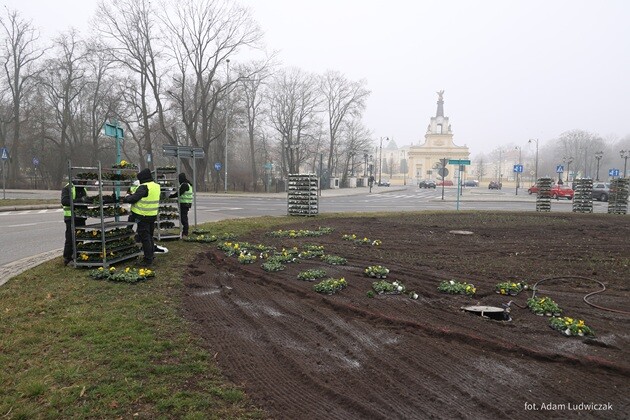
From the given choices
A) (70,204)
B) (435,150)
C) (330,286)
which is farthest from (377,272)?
(435,150)

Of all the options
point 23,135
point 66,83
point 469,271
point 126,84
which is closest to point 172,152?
point 469,271

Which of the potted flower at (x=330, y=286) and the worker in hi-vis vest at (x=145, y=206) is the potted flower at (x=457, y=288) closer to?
the potted flower at (x=330, y=286)

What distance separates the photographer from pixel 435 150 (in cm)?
10631

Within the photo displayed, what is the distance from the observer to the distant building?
104375 millimetres

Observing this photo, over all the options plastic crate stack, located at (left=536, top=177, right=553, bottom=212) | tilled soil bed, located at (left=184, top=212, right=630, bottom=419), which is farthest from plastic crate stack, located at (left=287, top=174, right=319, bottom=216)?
plastic crate stack, located at (left=536, top=177, right=553, bottom=212)

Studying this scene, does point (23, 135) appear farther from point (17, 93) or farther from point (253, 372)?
point (253, 372)

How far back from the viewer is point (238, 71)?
46125 millimetres

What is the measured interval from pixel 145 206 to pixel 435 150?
10445 centimetres

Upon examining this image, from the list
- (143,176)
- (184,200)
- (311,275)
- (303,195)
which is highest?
(143,176)

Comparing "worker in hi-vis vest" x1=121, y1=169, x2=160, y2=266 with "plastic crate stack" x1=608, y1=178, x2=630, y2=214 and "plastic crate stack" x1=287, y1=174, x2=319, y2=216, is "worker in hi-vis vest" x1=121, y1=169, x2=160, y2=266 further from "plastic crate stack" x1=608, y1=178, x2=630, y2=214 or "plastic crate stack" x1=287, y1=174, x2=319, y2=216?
"plastic crate stack" x1=608, y1=178, x2=630, y2=214

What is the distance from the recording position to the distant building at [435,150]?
104 meters

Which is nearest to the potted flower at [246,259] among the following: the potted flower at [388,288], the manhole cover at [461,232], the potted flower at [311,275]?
the potted flower at [311,275]

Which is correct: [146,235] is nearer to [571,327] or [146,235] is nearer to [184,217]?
[184,217]

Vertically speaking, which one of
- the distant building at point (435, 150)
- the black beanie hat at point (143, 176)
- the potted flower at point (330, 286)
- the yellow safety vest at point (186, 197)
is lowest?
the potted flower at point (330, 286)
